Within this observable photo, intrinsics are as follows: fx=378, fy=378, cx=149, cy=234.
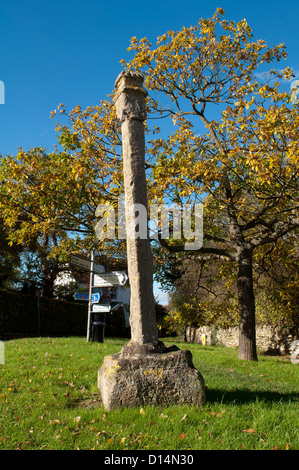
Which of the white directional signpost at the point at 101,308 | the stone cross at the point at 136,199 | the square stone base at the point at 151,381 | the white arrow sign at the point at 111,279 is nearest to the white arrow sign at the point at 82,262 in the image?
the white arrow sign at the point at 111,279

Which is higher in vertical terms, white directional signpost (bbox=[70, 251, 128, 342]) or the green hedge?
white directional signpost (bbox=[70, 251, 128, 342])

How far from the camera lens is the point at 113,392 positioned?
4.99 m

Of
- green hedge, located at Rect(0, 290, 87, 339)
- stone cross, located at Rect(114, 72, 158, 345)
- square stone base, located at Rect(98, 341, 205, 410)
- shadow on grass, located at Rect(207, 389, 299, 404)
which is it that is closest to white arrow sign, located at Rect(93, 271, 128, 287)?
shadow on grass, located at Rect(207, 389, 299, 404)

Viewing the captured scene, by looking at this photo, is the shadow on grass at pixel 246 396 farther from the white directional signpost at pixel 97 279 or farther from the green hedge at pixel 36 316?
the green hedge at pixel 36 316

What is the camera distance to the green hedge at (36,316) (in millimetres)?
18359

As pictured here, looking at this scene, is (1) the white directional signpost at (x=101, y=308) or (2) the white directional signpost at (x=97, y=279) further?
(1) the white directional signpost at (x=101, y=308)

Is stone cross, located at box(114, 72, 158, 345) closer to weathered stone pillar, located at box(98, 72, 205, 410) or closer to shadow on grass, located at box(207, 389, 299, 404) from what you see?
weathered stone pillar, located at box(98, 72, 205, 410)

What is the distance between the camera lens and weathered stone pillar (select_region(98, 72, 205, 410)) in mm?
5047

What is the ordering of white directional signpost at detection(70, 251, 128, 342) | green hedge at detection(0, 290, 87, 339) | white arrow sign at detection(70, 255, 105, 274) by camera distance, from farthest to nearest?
green hedge at detection(0, 290, 87, 339)
white directional signpost at detection(70, 251, 128, 342)
white arrow sign at detection(70, 255, 105, 274)

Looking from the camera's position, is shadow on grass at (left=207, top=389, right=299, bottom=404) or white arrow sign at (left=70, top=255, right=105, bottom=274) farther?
white arrow sign at (left=70, top=255, right=105, bottom=274)

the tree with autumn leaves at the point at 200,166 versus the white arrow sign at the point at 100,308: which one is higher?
the tree with autumn leaves at the point at 200,166

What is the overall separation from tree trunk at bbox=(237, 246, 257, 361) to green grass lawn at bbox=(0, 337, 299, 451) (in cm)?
369

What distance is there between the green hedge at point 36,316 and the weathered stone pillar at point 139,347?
13.5 m

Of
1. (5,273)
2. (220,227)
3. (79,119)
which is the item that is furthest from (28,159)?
(5,273)
